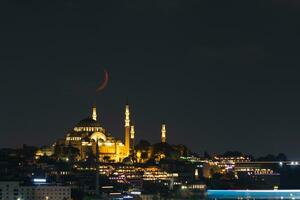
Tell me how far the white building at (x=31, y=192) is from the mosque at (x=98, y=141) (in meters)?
29.9

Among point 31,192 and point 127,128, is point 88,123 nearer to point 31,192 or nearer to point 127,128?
point 127,128

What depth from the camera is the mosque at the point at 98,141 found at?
85.1 meters

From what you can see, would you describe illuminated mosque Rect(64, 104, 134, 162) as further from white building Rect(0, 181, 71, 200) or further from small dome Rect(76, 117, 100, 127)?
white building Rect(0, 181, 71, 200)

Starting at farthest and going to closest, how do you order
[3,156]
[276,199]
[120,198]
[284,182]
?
[284,182]
[3,156]
[276,199]
[120,198]

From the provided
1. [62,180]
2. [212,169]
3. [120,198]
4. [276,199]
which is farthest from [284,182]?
[120,198]

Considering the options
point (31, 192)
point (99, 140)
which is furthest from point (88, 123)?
point (31, 192)

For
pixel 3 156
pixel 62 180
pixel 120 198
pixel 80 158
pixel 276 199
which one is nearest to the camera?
pixel 120 198

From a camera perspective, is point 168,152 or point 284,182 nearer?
point 168,152

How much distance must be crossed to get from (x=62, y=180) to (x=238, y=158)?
41.7 m

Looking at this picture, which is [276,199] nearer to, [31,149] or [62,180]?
[62,180]

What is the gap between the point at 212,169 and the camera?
90.7 metres

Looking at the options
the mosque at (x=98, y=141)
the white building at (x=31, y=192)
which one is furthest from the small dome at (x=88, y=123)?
the white building at (x=31, y=192)

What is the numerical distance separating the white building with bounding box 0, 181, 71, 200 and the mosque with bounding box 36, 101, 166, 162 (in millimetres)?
29895

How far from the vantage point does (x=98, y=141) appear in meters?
85.4
